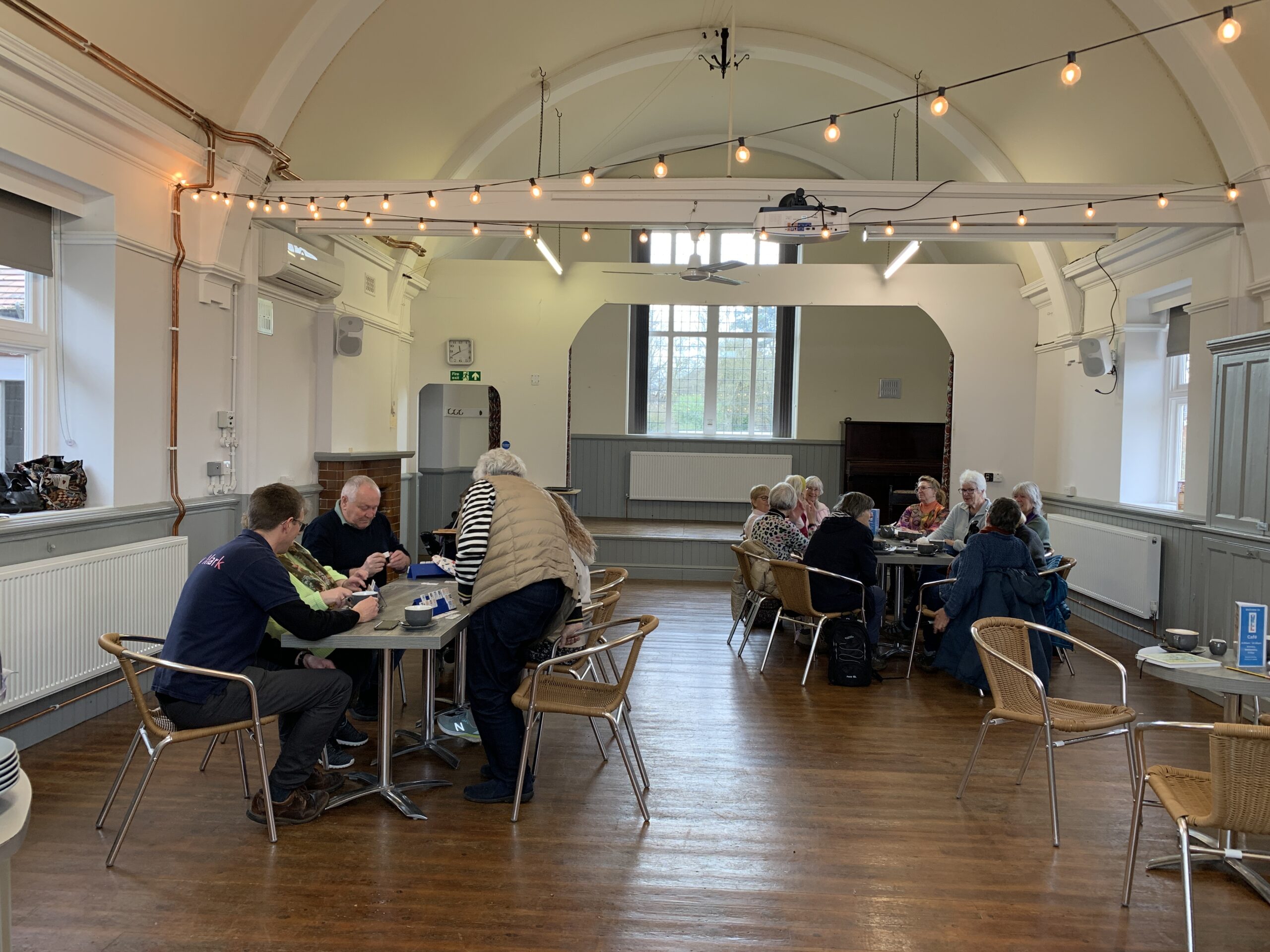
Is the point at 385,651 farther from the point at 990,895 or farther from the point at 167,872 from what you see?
the point at 990,895

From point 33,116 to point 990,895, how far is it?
17.6 feet

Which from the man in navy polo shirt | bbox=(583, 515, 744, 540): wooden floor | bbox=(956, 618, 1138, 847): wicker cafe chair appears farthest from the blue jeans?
bbox=(583, 515, 744, 540): wooden floor

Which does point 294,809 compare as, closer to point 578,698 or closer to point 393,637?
point 393,637

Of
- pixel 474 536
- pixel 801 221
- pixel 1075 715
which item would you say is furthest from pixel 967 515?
pixel 474 536

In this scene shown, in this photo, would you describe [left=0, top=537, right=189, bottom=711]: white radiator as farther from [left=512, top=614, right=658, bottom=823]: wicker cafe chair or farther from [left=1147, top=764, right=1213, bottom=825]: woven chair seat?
[left=1147, top=764, right=1213, bottom=825]: woven chair seat

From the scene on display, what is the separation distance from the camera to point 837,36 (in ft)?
25.7

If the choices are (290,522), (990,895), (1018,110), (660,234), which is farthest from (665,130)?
(990,895)

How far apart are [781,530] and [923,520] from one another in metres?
1.93

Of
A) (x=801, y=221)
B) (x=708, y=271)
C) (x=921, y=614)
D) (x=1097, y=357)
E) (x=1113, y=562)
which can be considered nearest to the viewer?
(x=801, y=221)

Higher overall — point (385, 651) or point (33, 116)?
point (33, 116)

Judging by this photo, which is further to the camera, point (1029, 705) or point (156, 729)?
point (1029, 705)

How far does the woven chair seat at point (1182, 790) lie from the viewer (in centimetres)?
278

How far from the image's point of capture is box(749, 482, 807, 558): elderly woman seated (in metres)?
6.48

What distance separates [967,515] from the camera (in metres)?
7.12
